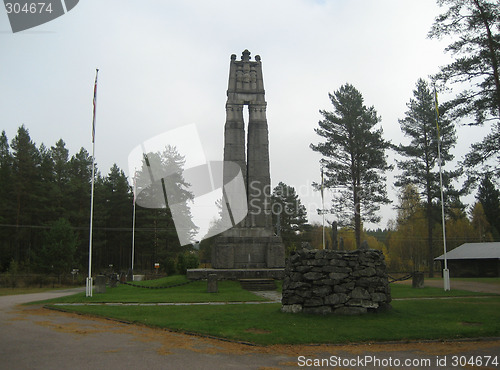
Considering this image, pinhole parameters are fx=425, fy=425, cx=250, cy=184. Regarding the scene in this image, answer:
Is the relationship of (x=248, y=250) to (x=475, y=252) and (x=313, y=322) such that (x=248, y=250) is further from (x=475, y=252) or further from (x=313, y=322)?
(x=475, y=252)

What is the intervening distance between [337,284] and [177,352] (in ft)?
17.0

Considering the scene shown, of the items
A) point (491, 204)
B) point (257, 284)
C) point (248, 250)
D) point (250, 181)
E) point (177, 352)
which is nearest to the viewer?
point (177, 352)

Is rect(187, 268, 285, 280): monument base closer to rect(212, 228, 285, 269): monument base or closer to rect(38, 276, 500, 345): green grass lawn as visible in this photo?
rect(212, 228, 285, 269): monument base

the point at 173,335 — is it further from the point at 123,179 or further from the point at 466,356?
the point at 123,179

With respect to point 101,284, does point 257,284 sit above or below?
below

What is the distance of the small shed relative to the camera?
33469 mm

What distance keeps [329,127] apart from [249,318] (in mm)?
27154

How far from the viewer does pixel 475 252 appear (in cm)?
3472

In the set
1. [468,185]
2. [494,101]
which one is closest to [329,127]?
[468,185]

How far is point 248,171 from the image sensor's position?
2405cm

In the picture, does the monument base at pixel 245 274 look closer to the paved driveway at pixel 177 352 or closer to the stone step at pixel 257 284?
the stone step at pixel 257 284

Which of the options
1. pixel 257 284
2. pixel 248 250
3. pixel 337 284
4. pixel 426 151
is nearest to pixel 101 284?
pixel 257 284

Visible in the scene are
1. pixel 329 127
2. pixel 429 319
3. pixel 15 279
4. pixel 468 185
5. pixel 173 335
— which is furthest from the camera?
pixel 329 127

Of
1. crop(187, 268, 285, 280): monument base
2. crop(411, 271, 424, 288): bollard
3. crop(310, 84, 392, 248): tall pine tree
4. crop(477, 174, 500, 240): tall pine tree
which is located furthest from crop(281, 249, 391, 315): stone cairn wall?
crop(477, 174, 500, 240): tall pine tree
